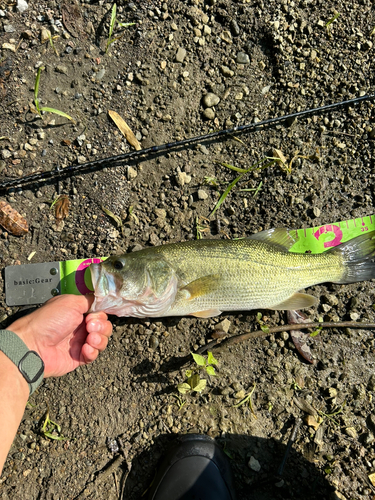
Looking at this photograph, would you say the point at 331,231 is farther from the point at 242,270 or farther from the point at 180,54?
the point at 180,54

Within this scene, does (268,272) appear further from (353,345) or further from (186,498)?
(186,498)

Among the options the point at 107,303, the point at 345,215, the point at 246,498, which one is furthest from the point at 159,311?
the point at 345,215

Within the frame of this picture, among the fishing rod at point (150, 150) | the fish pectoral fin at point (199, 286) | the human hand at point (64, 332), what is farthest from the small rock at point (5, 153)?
the fish pectoral fin at point (199, 286)

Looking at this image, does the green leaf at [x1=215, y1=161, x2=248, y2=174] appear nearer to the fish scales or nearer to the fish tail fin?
the fish scales

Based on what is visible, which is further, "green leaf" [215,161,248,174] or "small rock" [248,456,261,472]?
"green leaf" [215,161,248,174]

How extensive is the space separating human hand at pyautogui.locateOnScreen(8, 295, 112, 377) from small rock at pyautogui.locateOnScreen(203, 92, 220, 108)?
2.35m

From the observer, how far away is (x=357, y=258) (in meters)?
3.16

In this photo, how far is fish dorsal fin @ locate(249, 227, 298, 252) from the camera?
309cm

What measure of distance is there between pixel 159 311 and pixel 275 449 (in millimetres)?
1819

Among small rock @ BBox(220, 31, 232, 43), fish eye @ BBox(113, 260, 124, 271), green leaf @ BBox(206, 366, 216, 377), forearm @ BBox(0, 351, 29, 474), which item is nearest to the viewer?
forearm @ BBox(0, 351, 29, 474)

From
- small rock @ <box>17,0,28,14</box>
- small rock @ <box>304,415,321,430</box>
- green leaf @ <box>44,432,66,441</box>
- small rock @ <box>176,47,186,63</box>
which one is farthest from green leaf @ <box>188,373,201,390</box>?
small rock @ <box>17,0,28,14</box>

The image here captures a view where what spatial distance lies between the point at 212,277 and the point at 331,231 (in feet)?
4.92

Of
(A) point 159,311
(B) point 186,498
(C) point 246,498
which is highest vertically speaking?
(A) point 159,311

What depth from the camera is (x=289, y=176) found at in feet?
11.0
